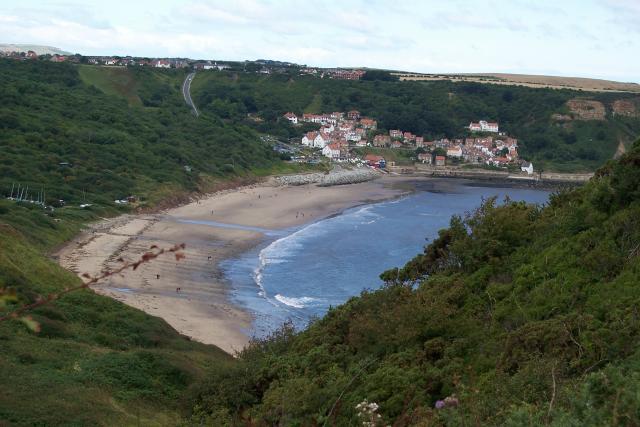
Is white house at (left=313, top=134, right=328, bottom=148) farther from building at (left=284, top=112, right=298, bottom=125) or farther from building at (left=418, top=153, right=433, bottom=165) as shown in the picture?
building at (left=418, top=153, right=433, bottom=165)

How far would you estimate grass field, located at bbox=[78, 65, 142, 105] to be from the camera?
103688 mm

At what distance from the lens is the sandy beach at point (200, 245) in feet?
95.9

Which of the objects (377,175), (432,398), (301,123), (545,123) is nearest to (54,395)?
(432,398)

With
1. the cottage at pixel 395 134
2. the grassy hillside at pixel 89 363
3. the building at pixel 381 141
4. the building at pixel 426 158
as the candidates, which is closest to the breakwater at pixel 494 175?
the building at pixel 426 158

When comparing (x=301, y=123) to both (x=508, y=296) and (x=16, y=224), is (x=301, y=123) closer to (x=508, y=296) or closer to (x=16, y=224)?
(x=16, y=224)

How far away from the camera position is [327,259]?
40.8 meters

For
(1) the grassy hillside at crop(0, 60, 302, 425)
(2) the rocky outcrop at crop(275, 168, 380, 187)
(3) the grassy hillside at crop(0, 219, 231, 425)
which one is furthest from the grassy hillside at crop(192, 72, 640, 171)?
(3) the grassy hillside at crop(0, 219, 231, 425)

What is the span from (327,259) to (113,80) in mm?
76804

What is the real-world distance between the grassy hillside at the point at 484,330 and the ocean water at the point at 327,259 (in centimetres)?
673

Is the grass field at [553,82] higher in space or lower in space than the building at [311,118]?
higher

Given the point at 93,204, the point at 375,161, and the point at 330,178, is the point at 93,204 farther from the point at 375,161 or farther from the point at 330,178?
the point at 375,161

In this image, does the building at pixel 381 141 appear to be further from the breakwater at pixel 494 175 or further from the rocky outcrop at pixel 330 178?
the rocky outcrop at pixel 330 178

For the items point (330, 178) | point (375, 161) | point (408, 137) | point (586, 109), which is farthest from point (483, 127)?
point (330, 178)

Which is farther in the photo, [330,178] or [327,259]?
[330,178]
